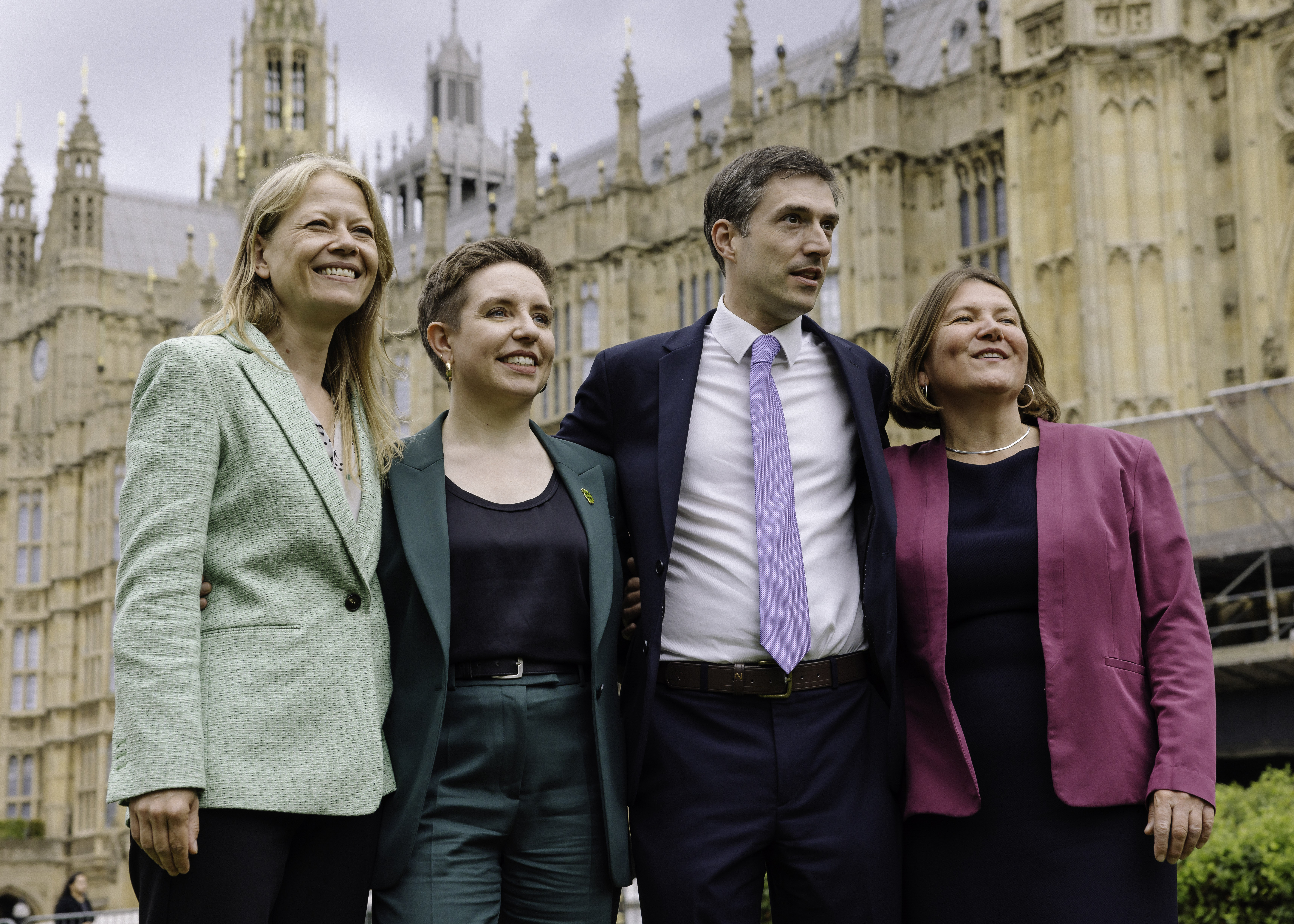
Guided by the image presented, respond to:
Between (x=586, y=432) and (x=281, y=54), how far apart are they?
170 ft

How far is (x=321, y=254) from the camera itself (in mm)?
3453

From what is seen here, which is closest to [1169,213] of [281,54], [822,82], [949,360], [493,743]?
[822,82]

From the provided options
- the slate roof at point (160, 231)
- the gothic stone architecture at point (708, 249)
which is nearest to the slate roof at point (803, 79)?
the gothic stone architecture at point (708, 249)

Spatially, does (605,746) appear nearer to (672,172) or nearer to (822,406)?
(822,406)

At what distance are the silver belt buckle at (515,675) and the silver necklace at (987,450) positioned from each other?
54.9 inches

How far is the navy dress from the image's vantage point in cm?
352

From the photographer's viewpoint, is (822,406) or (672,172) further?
(672,172)

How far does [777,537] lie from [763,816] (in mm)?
700

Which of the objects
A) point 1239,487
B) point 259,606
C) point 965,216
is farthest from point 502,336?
point 965,216

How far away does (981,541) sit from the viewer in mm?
3730

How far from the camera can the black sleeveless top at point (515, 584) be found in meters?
3.44

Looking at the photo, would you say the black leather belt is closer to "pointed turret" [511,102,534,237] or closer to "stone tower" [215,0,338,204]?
"pointed turret" [511,102,534,237]

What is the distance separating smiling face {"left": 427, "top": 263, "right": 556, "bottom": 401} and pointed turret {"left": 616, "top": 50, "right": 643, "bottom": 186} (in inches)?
931

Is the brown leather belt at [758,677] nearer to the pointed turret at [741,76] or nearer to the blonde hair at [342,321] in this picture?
the blonde hair at [342,321]
